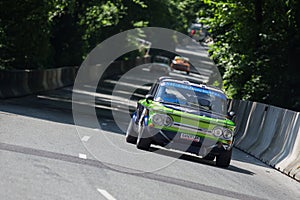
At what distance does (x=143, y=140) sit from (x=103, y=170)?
361 centimetres

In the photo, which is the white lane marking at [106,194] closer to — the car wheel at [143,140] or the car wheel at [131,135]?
the car wheel at [143,140]

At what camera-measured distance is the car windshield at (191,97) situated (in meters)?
16.8

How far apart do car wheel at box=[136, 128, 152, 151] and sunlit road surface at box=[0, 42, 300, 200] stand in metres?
0.18

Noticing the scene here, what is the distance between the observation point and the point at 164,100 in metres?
16.6

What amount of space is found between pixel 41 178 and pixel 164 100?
6.37m

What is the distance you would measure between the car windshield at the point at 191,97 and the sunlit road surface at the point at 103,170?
1.19 metres

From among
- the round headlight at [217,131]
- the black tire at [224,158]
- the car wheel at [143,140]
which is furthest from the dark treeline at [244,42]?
the car wheel at [143,140]

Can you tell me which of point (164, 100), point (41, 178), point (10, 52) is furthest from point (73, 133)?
point (10, 52)

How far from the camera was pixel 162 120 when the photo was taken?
15.5 metres

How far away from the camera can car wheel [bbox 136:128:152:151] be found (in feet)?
51.4

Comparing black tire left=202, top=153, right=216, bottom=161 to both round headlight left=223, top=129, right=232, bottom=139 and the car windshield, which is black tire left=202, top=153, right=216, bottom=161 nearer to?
round headlight left=223, top=129, right=232, bottom=139

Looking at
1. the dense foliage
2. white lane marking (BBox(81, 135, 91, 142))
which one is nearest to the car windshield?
white lane marking (BBox(81, 135, 91, 142))

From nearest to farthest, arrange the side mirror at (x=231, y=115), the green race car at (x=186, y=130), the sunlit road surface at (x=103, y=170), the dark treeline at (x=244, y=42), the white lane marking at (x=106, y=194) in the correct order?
the white lane marking at (x=106, y=194), the sunlit road surface at (x=103, y=170), the green race car at (x=186, y=130), the side mirror at (x=231, y=115), the dark treeline at (x=244, y=42)

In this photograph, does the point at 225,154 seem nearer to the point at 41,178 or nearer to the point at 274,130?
the point at 274,130
